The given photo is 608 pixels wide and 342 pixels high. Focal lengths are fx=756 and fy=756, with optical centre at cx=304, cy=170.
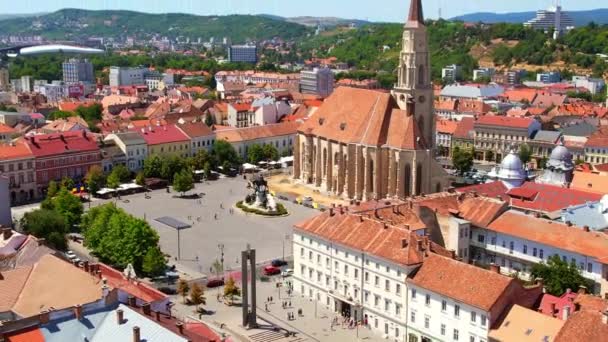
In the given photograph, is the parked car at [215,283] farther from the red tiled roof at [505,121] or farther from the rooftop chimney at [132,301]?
the red tiled roof at [505,121]

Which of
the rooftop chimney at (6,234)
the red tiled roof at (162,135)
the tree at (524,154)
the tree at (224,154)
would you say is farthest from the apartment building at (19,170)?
the tree at (524,154)

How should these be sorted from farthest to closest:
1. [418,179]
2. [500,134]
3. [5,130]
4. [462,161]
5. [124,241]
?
[500,134]
[5,130]
[462,161]
[418,179]
[124,241]

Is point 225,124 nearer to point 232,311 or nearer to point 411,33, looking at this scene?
point 411,33

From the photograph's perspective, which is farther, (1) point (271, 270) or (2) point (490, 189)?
(2) point (490, 189)

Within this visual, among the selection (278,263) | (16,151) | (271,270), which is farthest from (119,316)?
(16,151)

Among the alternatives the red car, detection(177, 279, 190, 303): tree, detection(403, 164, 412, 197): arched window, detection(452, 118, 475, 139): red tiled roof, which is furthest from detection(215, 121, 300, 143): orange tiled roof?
detection(177, 279, 190, 303): tree

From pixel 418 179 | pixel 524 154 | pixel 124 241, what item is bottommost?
pixel 524 154

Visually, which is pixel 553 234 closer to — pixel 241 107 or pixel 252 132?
pixel 252 132
